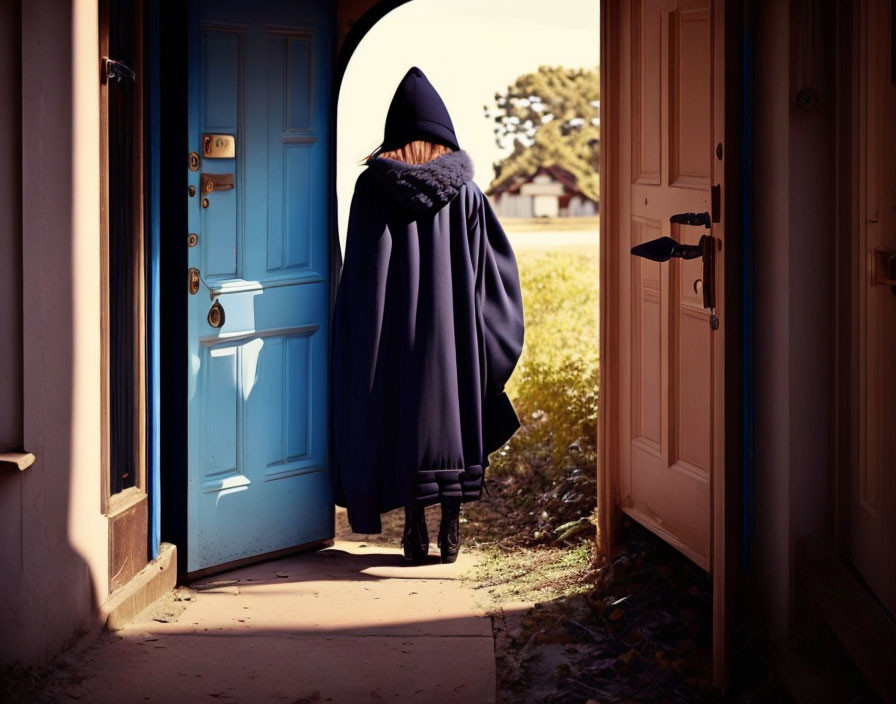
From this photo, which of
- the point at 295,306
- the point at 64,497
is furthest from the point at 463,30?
the point at 64,497

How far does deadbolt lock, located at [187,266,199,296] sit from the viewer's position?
476 cm

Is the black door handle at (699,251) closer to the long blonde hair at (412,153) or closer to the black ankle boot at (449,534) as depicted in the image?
the long blonde hair at (412,153)

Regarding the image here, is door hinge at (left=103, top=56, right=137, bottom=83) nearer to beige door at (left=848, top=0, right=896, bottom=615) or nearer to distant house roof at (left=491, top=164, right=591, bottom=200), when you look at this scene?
beige door at (left=848, top=0, right=896, bottom=615)

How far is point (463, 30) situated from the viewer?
55.1 ft

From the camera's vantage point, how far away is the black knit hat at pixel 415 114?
5.05 meters

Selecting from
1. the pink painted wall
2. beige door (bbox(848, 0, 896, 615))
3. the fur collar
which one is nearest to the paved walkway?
the pink painted wall

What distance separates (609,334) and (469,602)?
1143 millimetres

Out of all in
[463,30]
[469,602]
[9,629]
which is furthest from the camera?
[463,30]

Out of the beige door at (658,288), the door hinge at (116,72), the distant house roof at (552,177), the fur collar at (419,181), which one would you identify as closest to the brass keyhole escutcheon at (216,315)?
the fur collar at (419,181)

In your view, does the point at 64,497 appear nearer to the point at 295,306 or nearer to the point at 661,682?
the point at 295,306

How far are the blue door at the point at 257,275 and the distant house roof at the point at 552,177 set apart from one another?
13515 millimetres

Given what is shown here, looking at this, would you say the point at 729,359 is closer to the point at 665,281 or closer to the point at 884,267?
the point at 884,267

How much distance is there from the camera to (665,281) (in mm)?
4297

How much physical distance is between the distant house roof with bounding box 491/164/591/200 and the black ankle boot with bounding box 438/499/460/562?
13.7m
